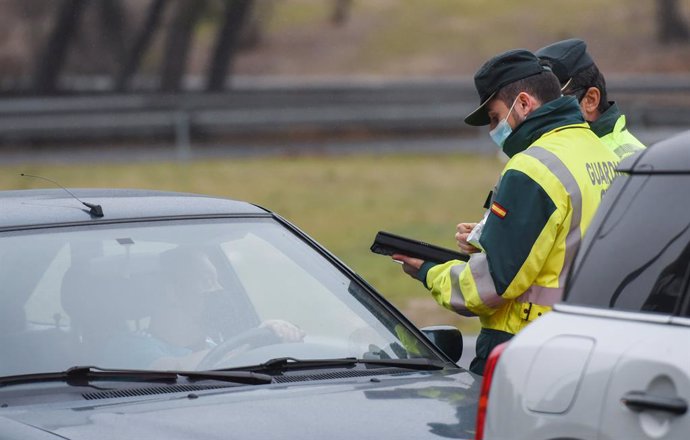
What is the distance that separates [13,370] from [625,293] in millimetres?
1878

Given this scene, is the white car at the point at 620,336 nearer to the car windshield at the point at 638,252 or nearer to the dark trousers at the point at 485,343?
the car windshield at the point at 638,252

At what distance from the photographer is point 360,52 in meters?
31.6

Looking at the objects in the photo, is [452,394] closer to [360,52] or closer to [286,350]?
[286,350]

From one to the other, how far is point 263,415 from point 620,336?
1.15 meters

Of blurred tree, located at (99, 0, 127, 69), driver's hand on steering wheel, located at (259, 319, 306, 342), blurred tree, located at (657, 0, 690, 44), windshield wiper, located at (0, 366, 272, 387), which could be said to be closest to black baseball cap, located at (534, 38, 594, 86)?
driver's hand on steering wheel, located at (259, 319, 306, 342)

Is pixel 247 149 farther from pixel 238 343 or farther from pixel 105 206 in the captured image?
pixel 238 343

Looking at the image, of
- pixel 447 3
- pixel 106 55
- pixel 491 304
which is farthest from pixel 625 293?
pixel 447 3

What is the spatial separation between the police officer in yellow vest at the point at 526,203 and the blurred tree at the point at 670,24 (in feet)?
89.5

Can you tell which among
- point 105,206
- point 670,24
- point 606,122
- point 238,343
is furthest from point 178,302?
point 670,24

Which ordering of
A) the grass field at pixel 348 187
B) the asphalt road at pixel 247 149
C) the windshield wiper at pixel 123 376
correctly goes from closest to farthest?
the windshield wiper at pixel 123 376
the grass field at pixel 348 187
the asphalt road at pixel 247 149

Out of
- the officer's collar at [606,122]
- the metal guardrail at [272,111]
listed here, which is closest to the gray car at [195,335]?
the officer's collar at [606,122]

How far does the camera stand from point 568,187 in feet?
15.9

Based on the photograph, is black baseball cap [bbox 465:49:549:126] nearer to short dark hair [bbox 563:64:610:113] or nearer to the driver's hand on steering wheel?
short dark hair [bbox 563:64:610:113]

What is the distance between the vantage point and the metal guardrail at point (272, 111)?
23.8 m
